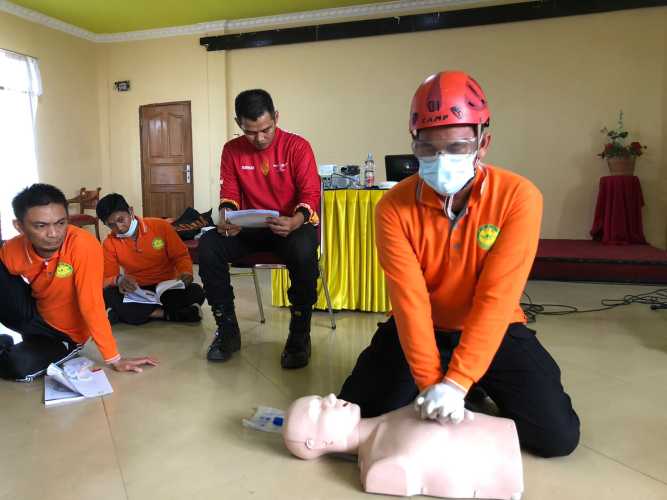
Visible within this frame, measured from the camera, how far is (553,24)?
5.36 m

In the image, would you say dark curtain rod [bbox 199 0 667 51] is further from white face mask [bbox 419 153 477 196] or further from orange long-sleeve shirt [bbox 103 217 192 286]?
white face mask [bbox 419 153 477 196]

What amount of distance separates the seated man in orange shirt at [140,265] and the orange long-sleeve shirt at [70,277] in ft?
2.40

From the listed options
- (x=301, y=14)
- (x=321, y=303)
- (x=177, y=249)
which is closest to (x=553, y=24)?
(x=301, y=14)

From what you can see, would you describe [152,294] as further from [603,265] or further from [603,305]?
[603,265]

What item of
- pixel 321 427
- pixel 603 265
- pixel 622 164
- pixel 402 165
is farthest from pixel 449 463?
pixel 622 164

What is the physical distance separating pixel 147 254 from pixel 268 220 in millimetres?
1107

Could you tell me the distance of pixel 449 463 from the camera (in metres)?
1.11

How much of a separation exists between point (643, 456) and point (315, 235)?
141cm

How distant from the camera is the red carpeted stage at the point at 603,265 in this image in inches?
154

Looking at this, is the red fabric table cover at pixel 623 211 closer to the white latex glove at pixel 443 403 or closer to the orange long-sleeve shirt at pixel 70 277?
the white latex glove at pixel 443 403

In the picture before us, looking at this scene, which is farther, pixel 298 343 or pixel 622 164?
pixel 622 164

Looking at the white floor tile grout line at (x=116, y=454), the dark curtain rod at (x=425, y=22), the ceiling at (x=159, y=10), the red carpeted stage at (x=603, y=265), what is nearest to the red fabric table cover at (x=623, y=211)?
the red carpeted stage at (x=603, y=265)

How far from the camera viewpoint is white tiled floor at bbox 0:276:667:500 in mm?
1209

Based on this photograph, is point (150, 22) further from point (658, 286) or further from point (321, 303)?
point (658, 286)
